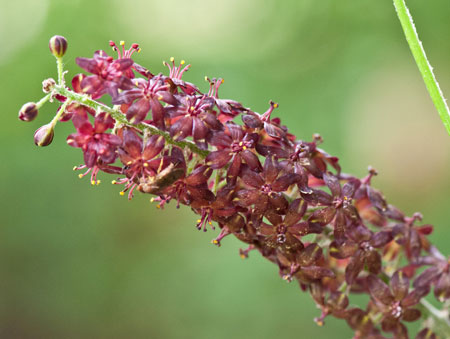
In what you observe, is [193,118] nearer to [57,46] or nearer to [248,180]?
[248,180]

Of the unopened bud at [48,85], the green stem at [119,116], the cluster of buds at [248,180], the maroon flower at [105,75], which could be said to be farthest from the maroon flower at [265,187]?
the unopened bud at [48,85]

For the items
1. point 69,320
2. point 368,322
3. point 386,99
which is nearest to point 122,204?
point 69,320

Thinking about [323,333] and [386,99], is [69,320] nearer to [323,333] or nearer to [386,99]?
[323,333]

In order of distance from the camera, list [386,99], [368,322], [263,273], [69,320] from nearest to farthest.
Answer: [368,322]
[263,273]
[386,99]
[69,320]

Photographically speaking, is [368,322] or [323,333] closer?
[368,322]

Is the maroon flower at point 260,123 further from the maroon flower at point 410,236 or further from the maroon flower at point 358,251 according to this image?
the maroon flower at point 410,236

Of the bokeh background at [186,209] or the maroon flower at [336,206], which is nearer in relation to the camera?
the maroon flower at [336,206]
